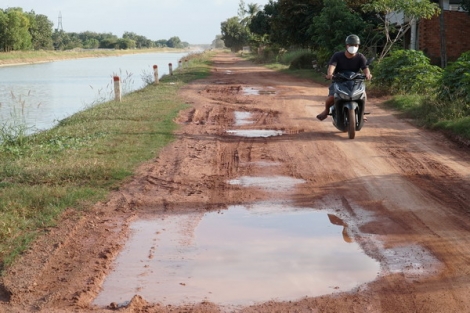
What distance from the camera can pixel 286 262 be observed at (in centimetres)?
553

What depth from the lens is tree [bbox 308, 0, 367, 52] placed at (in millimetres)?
26812

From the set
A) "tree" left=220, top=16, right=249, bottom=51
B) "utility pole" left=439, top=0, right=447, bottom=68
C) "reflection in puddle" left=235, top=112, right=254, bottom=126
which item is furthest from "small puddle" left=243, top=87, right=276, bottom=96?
"tree" left=220, top=16, right=249, bottom=51

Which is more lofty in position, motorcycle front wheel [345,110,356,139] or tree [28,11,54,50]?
tree [28,11,54,50]

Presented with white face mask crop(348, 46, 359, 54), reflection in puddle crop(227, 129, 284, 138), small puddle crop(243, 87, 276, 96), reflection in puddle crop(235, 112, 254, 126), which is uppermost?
white face mask crop(348, 46, 359, 54)

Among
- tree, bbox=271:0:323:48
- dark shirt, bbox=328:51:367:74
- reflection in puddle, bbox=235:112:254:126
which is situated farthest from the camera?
tree, bbox=271:0:323:48

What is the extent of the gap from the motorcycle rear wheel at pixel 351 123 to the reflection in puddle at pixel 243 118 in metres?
3.27

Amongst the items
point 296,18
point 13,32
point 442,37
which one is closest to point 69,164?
point 442,37

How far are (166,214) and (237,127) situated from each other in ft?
22.4

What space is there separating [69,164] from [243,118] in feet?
21.8

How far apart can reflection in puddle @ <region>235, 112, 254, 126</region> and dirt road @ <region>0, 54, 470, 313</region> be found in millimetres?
539

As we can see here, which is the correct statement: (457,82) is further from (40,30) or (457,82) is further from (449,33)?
(40,30)

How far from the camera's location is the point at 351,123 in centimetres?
1147

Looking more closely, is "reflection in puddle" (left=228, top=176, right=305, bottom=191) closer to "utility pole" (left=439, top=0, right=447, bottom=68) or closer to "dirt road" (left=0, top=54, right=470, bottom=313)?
"dirt road" (left=0, top=54, right=470, bottom=313)

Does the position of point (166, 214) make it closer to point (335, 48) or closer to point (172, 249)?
point (172, 249)
